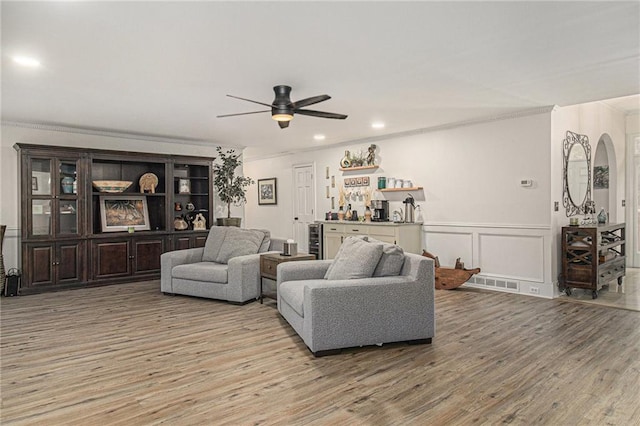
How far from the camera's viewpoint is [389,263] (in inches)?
143

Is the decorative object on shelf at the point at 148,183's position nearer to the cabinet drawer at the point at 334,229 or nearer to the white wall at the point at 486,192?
the cabinet drawer at the point at 334,229

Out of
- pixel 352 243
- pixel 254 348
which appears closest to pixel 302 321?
pixel 254 348

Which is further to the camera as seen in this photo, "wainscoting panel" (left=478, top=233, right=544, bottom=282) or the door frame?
the door frame

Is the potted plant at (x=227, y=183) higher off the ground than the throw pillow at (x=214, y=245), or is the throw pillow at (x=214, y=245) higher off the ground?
the potted plant at (x=227, y=183)

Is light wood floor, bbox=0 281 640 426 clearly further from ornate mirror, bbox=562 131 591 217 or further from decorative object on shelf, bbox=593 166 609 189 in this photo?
decorative object on shelf, bbox=593 166 609 189

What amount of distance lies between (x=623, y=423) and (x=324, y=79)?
3.43 meters

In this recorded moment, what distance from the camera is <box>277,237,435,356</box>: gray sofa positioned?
3257mm

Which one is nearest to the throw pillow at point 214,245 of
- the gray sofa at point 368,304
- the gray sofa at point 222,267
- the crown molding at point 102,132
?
the gray sofa at point 222,267

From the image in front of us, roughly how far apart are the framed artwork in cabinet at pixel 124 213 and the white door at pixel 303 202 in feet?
10.6

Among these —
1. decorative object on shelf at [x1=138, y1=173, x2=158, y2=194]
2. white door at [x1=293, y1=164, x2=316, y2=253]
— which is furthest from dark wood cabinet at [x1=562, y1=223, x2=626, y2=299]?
decorative object on shelf at [x1=138, y1=173, x2=158, y2=194]

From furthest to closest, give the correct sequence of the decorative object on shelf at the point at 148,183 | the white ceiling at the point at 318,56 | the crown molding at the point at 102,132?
1. the decorative object on shelf at the point at 148,183
2. the crown molding at the point at 102,132
3. the white ceiling at the point at 318,56

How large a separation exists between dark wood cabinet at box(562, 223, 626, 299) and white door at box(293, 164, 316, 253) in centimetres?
478

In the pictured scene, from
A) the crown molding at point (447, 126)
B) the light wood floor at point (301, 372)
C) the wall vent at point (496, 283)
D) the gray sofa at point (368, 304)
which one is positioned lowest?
the light wood floor at point (301, 372)

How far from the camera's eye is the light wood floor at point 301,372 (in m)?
2.38
